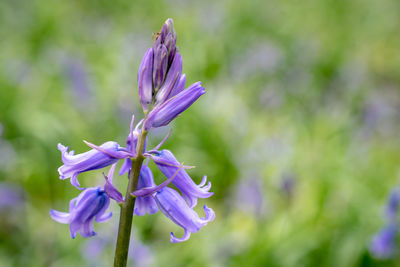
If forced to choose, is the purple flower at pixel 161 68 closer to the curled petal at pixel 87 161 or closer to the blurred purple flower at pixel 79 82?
the curled petal at pixel 87 161

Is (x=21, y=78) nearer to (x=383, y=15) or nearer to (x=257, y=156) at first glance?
(x=257, y=156)

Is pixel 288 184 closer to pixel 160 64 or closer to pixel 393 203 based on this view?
pixel 393 203

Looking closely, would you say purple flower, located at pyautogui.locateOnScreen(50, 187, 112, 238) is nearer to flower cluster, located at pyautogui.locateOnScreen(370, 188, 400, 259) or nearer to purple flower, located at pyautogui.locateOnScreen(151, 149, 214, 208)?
purple flower, located at pyautogui.locateOnScreen(151, 149, 214, 208)

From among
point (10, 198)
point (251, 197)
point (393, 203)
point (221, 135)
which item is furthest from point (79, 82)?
point (393, 203)

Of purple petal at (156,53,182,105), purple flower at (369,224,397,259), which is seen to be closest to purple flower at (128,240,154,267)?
purple flower at (369,224,397,259)

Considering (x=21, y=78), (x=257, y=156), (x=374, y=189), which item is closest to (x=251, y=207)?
(x=257, y=156)

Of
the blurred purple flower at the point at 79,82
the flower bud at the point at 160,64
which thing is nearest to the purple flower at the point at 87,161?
the flower bud at the point at 160,64
